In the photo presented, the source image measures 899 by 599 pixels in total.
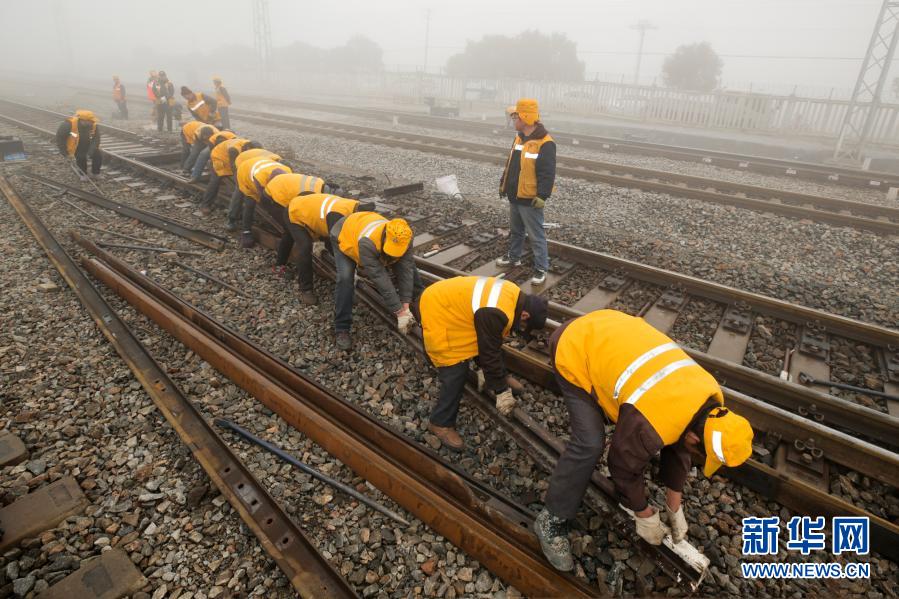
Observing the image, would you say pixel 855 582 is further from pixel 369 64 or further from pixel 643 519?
pixel 369 64

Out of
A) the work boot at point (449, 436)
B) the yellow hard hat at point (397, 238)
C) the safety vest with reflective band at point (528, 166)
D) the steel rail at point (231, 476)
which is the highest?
the safety vest with reflective band at point (528, 166)

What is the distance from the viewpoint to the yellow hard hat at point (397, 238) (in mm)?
4383

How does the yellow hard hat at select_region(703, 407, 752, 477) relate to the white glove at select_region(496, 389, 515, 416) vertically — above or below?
above

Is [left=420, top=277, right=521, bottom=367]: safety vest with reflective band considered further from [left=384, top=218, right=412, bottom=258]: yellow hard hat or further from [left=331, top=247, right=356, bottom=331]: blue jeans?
[left=331, top=247, right=356, bottom=331]: blue jeans

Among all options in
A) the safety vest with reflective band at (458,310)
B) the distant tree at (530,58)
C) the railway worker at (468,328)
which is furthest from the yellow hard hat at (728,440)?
the distant tree at (530,58)

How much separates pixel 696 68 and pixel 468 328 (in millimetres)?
38132

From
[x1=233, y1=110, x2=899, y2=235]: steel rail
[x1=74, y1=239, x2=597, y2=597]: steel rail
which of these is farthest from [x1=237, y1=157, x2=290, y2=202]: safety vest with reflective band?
[x1=233, y1=110, x2=899, y2=235]: steel rail

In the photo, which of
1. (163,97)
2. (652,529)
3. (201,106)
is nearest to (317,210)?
(652,529)

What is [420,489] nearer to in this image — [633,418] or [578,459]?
[578,459]

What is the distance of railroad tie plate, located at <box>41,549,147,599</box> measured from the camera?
271cm

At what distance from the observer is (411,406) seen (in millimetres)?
4160

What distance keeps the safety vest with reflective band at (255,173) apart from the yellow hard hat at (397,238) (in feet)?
9.96

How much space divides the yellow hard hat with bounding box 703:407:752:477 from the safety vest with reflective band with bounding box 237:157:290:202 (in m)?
6.03

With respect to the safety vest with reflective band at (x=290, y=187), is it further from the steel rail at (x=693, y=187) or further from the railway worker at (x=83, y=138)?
the railway worker at (x=83, y=138)
